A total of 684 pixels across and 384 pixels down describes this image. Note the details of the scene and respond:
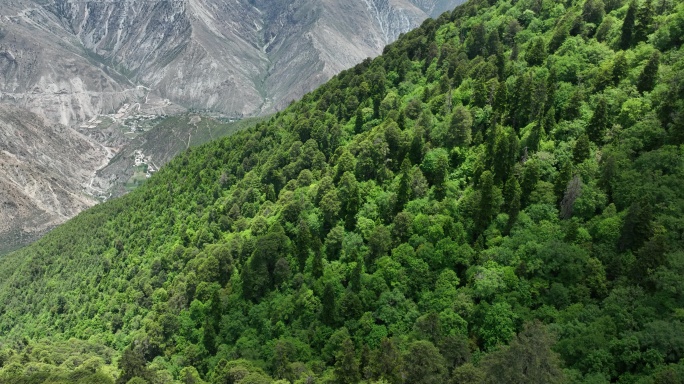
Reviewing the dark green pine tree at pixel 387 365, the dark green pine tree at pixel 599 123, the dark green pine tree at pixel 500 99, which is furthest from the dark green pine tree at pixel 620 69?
the dark green pine tree at pixel 387 365

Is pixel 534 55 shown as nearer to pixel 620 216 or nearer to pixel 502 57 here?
pixel 502 57

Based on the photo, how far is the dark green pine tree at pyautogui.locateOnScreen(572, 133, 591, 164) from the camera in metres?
90.3

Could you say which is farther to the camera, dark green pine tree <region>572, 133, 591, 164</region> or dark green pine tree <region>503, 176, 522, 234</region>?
dark green pine tree <region>572, 133, 591, 164</region>

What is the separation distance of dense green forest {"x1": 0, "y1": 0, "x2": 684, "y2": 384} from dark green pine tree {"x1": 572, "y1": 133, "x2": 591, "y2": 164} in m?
0.26

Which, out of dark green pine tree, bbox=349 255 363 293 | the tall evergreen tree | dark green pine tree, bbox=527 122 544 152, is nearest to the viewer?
the tall evergreen tree

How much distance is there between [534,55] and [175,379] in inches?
4388

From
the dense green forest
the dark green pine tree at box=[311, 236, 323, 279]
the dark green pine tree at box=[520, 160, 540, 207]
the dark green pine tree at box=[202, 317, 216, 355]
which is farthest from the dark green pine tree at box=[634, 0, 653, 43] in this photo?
the dark green pine tree at box=[202, 317, 216, 355]

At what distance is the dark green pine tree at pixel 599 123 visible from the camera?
300 feet

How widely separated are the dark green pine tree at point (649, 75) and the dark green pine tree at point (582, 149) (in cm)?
1767

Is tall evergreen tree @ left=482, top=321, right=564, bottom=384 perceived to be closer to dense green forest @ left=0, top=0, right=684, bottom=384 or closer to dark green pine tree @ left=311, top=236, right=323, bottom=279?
dense green forest @ left=0, top=0, right=684, bottom=384

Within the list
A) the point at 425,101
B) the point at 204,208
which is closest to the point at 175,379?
the point at 204,208

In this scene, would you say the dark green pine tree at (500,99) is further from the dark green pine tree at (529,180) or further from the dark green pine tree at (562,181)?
the dark green pine tree at (562,181)

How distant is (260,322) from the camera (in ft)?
332

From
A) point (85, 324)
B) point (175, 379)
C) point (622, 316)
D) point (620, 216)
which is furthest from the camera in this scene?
point (85, 324)
